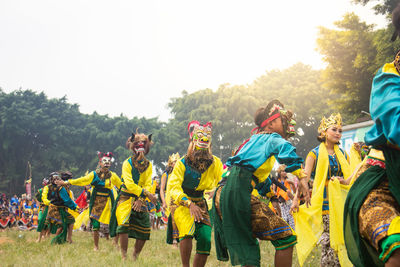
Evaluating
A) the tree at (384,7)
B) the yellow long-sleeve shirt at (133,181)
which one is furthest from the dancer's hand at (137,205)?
the tree at (384,7)

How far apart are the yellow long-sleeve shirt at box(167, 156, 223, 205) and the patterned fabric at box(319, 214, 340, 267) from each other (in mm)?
1838

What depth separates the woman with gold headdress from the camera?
5.62 m

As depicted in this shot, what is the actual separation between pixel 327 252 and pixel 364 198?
380 cm

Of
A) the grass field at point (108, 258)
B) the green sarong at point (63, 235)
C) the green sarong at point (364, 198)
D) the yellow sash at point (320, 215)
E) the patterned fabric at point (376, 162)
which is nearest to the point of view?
the green sarong at point (364, 198)

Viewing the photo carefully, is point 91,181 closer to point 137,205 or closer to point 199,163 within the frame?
point 137,205

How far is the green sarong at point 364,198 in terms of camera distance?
234 centimetres

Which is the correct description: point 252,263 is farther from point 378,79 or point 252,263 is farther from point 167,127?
point 167,127

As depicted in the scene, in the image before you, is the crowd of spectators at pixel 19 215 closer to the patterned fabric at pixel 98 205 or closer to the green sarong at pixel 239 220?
the patterned fabric at pixel 98 205

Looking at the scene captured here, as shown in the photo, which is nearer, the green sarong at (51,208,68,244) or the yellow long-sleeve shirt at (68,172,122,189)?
the yellow long-sleeve shirt at (68,172,122,189)

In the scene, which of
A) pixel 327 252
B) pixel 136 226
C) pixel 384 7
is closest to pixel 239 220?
pixel 327 252

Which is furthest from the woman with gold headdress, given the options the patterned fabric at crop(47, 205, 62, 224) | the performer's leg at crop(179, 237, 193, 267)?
the patterned fabric at crop(47, 205, 62, 224)

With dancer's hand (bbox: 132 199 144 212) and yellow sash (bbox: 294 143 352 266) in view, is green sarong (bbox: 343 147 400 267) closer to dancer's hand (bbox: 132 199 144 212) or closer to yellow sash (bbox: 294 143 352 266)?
yellow sash (bbox: 294 143 352 266)

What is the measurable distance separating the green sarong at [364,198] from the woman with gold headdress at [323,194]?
2855 mm

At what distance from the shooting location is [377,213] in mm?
2307
